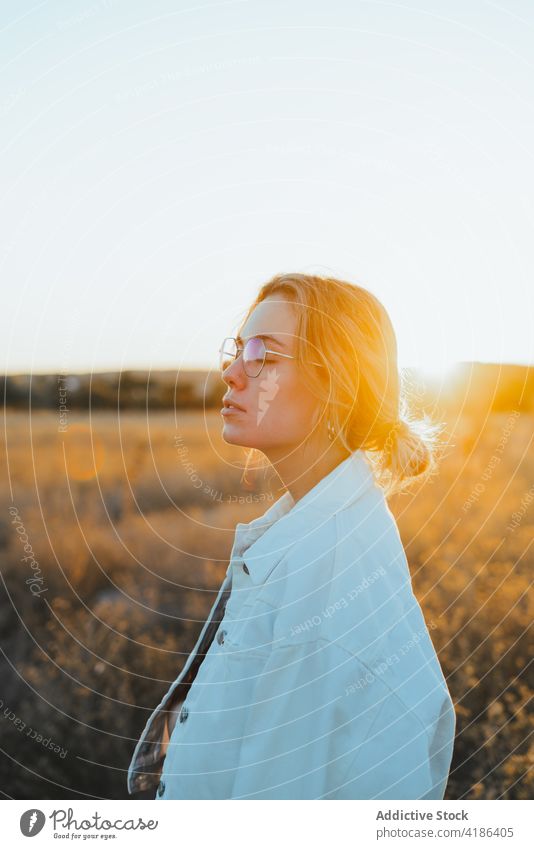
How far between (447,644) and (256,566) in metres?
2.97

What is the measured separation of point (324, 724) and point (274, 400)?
0.93 m

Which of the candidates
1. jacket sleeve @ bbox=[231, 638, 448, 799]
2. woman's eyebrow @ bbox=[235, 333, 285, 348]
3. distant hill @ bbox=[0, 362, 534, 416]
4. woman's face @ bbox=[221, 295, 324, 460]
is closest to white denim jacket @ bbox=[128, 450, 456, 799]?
jacket sleeve @ bbox=[231, 638, 448, 799]

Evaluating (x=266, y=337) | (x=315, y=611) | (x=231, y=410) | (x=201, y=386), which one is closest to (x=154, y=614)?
(x=231, y=410)

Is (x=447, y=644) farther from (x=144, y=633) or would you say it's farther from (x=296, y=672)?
(x=296, y=672)

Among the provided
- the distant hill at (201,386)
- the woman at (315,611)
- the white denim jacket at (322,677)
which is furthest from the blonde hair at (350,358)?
the distant hill at (201,386)

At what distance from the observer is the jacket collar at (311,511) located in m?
1.98

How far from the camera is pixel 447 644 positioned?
4.55 meters

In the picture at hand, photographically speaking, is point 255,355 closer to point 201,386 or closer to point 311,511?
point 311,511

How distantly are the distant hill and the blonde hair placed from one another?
1.64 ft

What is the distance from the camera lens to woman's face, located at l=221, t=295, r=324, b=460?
85.7 inches

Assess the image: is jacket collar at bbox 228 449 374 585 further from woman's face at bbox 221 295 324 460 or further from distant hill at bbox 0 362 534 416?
distant hill at bbox 0 362 534 416

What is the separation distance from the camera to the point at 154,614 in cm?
533

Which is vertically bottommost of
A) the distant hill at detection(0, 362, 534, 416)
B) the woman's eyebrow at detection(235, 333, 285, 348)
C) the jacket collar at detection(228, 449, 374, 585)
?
the jacket collar at detection(228, 449, 374, 585)
